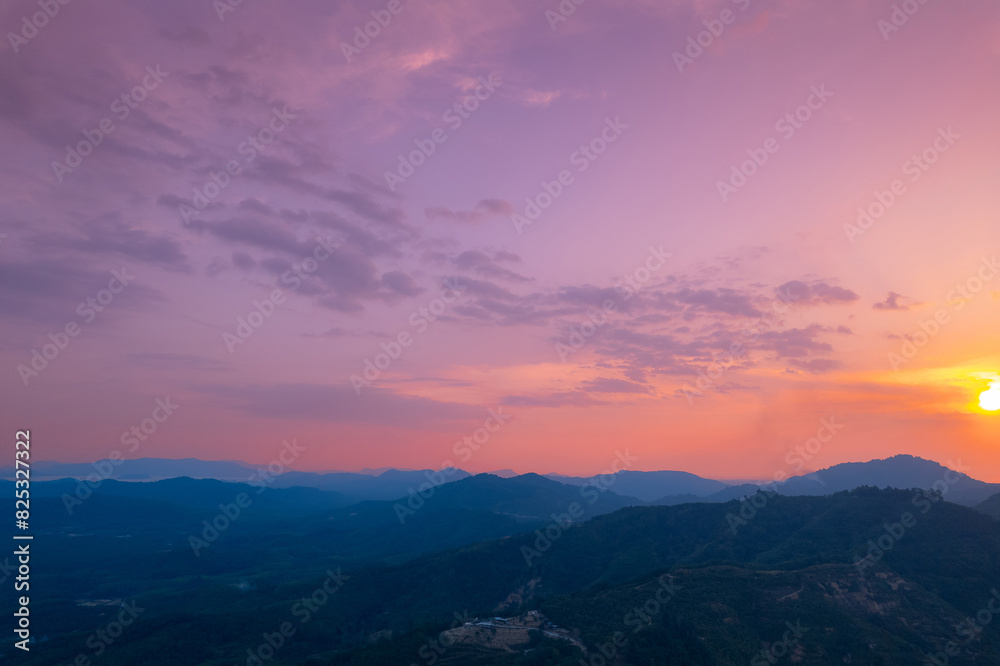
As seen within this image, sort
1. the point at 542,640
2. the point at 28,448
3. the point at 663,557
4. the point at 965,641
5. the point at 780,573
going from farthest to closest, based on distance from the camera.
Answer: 1. the point at 663,557
2. the point at 780,573
3. the point at 965,641
4. the point at 542,640
5. the point at 28,448

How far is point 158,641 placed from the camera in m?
114

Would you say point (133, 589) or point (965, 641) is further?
point (133, 589)

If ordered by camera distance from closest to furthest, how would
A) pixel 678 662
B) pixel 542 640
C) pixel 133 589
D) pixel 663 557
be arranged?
pixel 678 662 < pixel 542 640 < pixel 663 557 < pixel 133 589

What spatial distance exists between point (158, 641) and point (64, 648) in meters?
19.7

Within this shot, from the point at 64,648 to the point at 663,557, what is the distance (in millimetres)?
148287

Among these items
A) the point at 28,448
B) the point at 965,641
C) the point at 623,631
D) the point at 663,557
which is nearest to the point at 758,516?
the point at 663,557

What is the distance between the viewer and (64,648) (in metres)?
114

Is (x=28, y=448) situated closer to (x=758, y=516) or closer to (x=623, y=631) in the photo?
(x=623, y=631)

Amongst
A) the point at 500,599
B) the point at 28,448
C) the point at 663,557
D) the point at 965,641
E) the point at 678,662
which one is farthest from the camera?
the point at 663,557

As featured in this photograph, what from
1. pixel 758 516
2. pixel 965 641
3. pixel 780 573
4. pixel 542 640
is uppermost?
pixel 758 516

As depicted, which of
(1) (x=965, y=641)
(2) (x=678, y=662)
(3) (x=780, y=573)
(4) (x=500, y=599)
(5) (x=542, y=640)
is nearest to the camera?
(2) (x=678, y=662)

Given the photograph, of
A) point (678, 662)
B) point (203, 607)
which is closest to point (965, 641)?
point (678, 662)

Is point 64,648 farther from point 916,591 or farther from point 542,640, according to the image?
point 916,591

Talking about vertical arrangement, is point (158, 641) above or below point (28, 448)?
below
